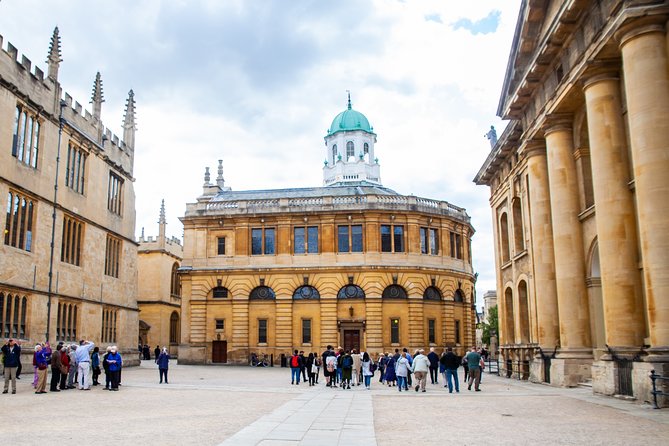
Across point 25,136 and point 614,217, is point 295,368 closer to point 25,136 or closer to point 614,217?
point 614,217

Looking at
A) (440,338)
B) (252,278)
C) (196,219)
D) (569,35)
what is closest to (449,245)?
(440,338)

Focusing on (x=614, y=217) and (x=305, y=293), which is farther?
(x=305, y=293)

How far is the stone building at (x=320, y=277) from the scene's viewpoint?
153 ft

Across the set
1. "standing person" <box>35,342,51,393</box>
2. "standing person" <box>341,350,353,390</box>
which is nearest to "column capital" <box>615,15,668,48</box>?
"standing person" <box>341,350,353,390</box>

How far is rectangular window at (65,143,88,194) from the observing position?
110 ft

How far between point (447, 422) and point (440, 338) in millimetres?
34863

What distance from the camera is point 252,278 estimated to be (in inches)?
1881

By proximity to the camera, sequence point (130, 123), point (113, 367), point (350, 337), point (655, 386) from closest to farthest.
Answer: point (655, 386)
point (113, 367)
point (130, 123)
point (350, 337)

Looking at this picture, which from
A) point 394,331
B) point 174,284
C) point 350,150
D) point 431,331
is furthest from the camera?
point 350,150

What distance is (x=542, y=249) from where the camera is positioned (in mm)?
25406

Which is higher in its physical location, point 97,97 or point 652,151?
point 97,97

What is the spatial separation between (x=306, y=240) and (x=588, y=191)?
28.2 metres

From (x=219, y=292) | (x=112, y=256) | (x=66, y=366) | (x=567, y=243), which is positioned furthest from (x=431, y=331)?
(x=66, y=366)

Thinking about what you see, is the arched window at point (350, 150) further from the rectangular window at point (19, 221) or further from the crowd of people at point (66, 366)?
the crowd of people at point (66, 366)
